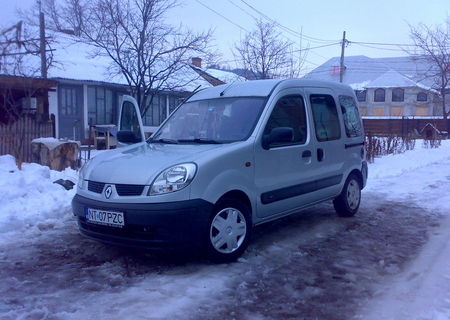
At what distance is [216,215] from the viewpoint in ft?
14.9

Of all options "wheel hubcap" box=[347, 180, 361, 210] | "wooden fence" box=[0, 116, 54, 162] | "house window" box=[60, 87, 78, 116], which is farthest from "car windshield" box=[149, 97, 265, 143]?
"house window" box=[60, 87, 78, 116]

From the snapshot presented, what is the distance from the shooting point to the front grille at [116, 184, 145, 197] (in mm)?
4312

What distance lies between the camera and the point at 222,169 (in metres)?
4.57

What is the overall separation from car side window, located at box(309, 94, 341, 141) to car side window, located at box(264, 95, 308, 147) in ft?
0.89

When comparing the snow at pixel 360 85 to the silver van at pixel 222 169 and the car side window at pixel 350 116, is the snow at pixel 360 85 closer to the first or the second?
the car side window at pixel 350 116

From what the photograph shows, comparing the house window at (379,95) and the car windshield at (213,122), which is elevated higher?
the house window at (379,95)

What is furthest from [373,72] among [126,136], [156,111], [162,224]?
[162,224]

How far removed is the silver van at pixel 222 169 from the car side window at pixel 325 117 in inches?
0.6

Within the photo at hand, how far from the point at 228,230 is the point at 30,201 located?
356 cm

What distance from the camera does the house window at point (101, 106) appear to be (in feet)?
65.2

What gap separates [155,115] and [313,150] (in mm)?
18524

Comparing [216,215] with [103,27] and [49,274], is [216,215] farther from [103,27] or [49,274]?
[103,27]

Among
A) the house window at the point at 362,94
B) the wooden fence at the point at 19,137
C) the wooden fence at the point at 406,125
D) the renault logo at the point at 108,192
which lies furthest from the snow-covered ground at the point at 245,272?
the house window at the point at 362,94

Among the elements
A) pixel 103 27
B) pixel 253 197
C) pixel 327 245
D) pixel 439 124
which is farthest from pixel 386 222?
pixel 439 124
